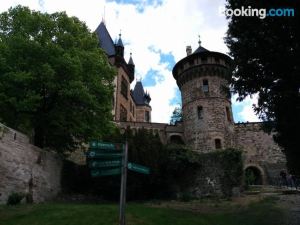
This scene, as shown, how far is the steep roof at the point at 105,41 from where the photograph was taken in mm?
38094

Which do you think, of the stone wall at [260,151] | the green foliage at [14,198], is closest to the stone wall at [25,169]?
the green foliage at [14,198]

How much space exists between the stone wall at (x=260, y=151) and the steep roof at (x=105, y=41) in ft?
52.5

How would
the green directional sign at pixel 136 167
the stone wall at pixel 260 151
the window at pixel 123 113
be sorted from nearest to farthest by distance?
the green directional sign at pixel 136 167, the stone wall at pixel 260 151, the window at pixel 123 113

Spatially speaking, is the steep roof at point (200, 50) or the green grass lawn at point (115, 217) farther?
the steep roof at point (200, 50)

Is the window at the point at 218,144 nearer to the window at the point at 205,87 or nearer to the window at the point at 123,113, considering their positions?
the window at the point at 205,87

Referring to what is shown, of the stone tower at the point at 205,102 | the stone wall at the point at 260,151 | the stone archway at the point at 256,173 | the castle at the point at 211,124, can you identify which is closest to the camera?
the stone tower at the point at 205,102

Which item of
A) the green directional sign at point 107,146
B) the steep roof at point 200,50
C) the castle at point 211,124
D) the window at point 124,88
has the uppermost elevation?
the steep roof at point 200,50

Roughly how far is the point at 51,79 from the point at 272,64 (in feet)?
35.8

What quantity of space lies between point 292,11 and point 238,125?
80.9ft

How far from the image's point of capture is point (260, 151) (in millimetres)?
33250

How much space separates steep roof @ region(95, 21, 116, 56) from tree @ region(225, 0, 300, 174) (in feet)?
90.1

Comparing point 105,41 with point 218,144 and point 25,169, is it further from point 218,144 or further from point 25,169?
point 25,169

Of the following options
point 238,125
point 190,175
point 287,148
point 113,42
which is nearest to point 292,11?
point 287,148

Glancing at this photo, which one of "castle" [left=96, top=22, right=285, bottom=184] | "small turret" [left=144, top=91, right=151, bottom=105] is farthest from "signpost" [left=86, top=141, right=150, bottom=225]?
"small turret" [left=144, top=91, right=151, bottom=105]
